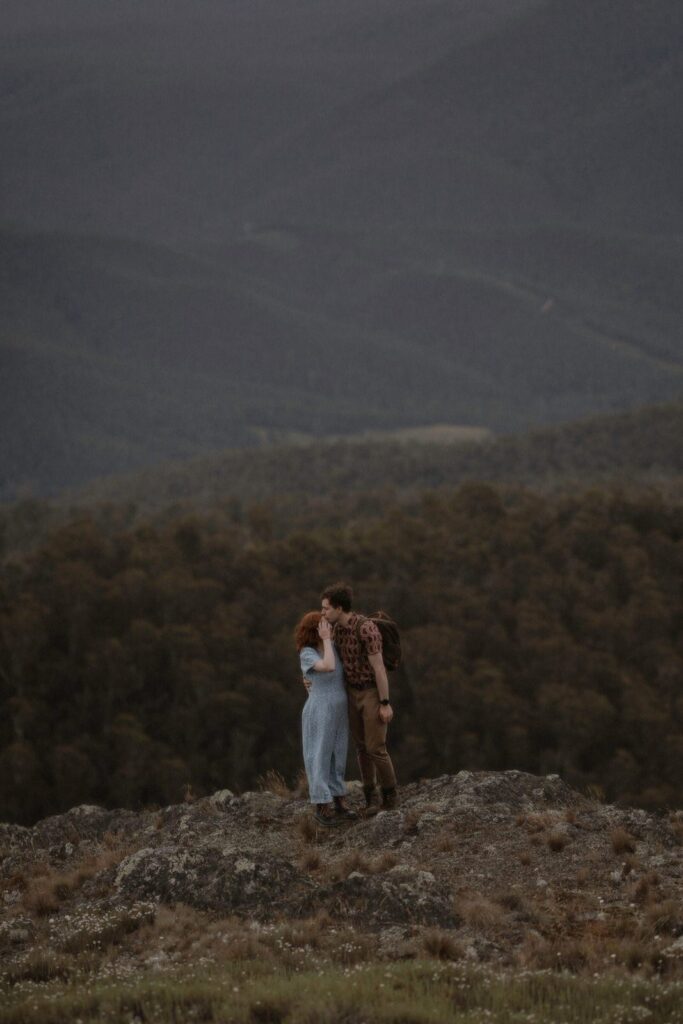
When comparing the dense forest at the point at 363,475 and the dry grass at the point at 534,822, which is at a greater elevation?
the dense forest at the point at 363,475

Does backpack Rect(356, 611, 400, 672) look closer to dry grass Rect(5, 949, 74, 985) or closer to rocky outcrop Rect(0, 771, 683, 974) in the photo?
rocky outcrop Rect(0, 771, 683, 974)

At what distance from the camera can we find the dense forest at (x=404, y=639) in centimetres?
5119

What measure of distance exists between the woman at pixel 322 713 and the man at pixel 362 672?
105mm

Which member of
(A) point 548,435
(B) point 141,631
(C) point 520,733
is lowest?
(C) point 520,733

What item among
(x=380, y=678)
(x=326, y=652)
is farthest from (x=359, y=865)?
(x=326, y=652)

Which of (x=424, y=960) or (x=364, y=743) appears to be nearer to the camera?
(x=424, y=960)

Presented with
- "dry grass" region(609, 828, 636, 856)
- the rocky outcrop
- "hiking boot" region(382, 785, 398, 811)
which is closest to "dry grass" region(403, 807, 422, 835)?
the rocky outcrop

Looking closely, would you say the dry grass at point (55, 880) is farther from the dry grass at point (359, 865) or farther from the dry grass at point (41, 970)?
the dry grass at point (359, 865)

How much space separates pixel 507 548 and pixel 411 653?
11.4 m

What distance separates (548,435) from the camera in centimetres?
12062

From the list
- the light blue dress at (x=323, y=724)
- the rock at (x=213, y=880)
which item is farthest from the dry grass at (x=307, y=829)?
the rock at (x=213, y=880)

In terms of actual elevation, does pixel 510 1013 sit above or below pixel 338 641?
below

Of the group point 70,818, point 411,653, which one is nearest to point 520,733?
point 411,653

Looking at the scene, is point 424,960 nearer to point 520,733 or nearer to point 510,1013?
point 510,1013
